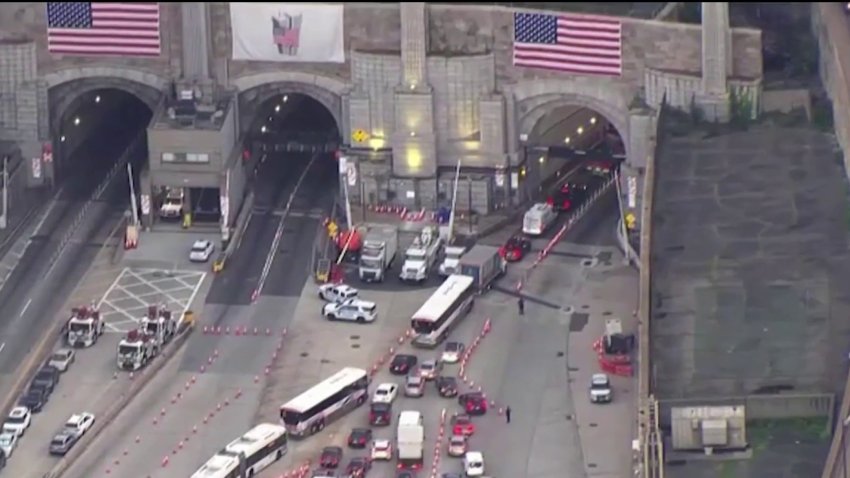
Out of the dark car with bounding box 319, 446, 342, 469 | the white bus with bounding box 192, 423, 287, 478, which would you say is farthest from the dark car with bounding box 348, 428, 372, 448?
the white bus with bounding box 192, 423, 287, 478

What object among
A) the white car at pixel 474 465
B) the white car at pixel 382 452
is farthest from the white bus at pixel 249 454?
the white car at pixel 474 465

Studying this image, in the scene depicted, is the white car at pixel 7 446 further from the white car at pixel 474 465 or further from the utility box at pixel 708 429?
the utility box at pixel 708 429

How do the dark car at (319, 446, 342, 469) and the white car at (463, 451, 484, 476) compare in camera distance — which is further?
the dark car at (319, 446, 342, 469)

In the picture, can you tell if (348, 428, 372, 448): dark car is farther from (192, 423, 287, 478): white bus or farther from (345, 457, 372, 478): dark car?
(192, 423, 287, 478): white bus

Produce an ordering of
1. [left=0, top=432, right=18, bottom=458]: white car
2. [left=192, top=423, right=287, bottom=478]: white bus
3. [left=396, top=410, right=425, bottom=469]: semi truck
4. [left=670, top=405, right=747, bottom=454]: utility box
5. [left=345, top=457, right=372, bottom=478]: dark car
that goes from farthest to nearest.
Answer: [left=0, top=432, right=18, bottom=458]: white car
[left=396, top=410, right=425, bottom=469]: semi truck
[left=345, top=457, right=372, bottom=478]: dark car
[left=192, top=423, right=287, bottom=478]: white bus
[left=670, top=405, right=747, bottom=454]: utility box

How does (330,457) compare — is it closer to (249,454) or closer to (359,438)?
(359,438)

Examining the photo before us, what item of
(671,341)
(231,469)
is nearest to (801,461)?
(671,341)
